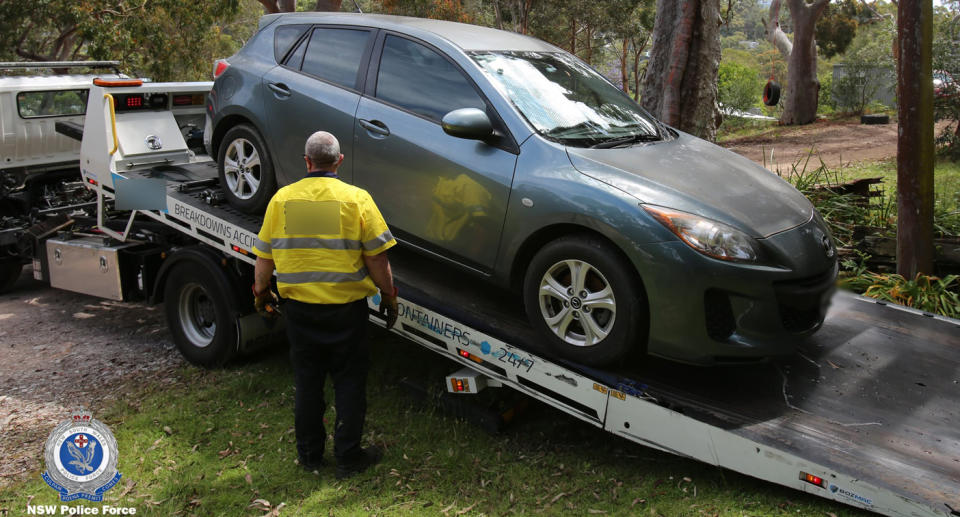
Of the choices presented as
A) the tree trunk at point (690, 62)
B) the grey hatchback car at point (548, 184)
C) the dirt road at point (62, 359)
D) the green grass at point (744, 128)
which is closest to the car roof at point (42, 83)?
the dirt road at point (62, 359)

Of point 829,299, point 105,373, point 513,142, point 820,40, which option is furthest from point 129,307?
point 820,40

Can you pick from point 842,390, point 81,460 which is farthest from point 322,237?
point 842,390

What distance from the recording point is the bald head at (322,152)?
4.01 metres

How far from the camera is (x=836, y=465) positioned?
10.8 feet

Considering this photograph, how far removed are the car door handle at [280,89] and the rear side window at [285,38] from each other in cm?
25

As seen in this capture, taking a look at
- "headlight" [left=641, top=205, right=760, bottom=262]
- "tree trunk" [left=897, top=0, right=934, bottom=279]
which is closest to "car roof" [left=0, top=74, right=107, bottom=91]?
"headlight" [left=641, top=205, right=760, bottom=262]

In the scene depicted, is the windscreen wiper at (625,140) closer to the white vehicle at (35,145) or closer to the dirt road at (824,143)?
the white vehicle at (35,145)

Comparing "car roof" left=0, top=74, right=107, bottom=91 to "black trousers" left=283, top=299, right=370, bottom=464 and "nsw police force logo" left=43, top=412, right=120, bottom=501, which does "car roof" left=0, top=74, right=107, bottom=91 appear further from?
"black trousers" left=283, top=299, right=370, bottom=464

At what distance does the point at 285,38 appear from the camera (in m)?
5.50

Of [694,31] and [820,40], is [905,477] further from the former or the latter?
[820,40]

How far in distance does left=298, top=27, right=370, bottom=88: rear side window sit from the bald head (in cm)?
101

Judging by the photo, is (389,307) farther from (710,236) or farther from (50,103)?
(50,103)

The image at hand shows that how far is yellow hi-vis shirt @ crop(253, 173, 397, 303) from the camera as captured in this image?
396 centimetres

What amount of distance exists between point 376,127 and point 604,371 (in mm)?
2042
